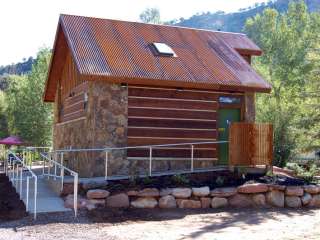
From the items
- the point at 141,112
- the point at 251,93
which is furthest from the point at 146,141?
the point at 251,93

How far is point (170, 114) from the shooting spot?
635 inches

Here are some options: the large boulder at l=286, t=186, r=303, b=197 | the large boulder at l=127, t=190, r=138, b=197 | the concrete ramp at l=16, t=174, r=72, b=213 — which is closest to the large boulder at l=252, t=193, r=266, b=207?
the large boulder at l=286, t=186, r=303, b=197

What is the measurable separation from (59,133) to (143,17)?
37234 mm

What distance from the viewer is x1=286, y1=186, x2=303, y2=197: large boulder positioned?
13781 millimetres

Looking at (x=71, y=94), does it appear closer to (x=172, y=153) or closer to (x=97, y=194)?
(x=172, y=153)

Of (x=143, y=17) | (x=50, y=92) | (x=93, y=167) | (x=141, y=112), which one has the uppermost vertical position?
(x=143, y=17)

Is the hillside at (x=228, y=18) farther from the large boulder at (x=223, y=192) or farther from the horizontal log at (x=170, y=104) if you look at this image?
the large boulder at (x=223, y=192)

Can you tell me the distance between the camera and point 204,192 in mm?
13312

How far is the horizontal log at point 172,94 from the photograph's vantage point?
15.8m

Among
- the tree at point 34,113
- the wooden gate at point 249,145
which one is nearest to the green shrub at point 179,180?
the wooden gate at point 249,145

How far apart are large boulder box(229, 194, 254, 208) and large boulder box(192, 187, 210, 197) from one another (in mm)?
732

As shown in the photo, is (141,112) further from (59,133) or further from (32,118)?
(32,118)

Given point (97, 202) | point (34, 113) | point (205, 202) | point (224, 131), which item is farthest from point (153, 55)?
point (34, 113)

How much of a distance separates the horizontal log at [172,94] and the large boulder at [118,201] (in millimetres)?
4087
